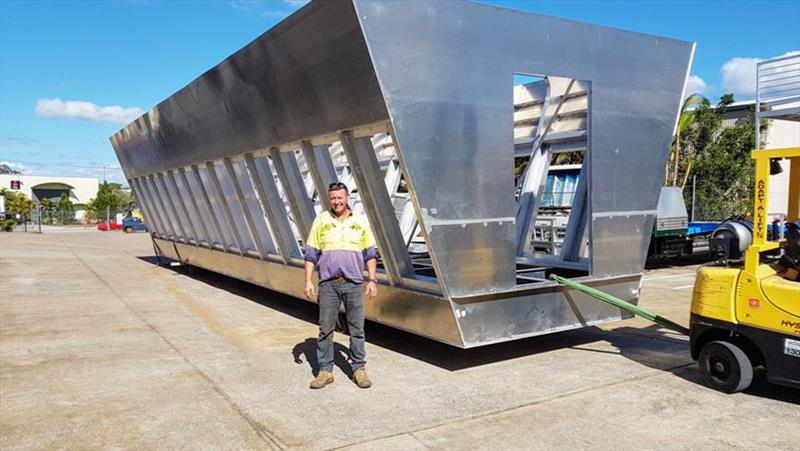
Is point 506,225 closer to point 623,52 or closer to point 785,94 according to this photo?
point 623,52

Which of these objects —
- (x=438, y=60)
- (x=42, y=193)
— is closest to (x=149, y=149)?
(x=438, y=60)

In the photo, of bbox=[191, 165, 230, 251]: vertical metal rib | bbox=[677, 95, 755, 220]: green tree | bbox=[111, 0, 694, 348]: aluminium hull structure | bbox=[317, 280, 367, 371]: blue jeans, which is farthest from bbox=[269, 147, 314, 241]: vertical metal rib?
bbox=[677, 95, 755, 220]: green tree

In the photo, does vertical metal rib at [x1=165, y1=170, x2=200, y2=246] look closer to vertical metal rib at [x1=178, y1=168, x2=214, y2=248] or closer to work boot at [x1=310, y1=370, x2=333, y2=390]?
vertical metal rib at [x1=178, y1=168, x2=214, y2=248]

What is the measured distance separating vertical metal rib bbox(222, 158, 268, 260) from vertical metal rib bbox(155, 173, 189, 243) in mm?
5287

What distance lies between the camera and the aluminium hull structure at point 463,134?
5.67 meters

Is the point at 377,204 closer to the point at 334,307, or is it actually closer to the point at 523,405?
the point at 334,307

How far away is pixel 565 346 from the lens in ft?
24.5

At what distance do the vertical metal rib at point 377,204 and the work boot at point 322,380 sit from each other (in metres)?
1.38

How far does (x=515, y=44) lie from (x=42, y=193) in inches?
3578

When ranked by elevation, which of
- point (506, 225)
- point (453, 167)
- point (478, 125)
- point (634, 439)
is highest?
point (478, 125)

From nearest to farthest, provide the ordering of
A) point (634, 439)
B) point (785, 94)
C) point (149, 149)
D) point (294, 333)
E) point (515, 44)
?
1. point (634, 439)
2. point (515, 44)
3. point (785, 94)
4. point (294, 333)
5. point (149, 149)

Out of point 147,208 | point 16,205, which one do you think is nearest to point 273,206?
point 147,208

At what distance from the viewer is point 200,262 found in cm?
1455

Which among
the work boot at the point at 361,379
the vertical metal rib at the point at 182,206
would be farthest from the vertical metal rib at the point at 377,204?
the vertical metal rib at the point at 182,206
